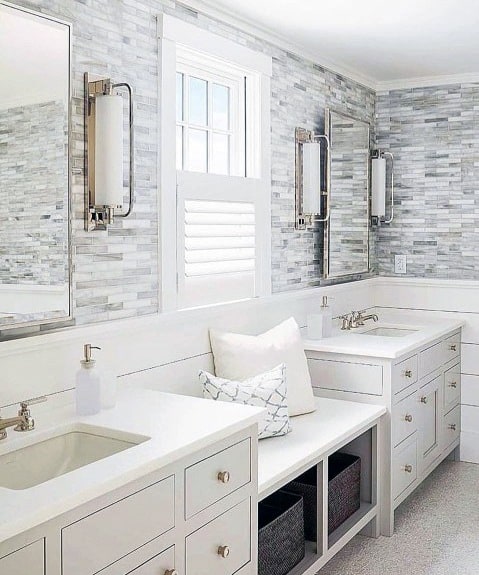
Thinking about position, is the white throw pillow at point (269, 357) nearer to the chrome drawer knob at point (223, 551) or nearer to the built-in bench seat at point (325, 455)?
the built-in bench seat at point (325, 455)

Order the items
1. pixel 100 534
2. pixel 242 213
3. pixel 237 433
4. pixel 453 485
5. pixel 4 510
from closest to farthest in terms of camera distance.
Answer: pixel 4 510 → pixel 100 534 → pixel 237 433 → pixel 242 213 → pixel 453 485

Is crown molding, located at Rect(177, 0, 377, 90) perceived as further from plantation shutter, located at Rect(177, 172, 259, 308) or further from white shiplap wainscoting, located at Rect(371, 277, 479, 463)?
white shiplap wainscoting, located at Rect(371, 277, 479, 463)

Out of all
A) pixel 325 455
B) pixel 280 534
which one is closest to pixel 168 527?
pixel 280 534

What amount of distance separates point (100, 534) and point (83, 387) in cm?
66

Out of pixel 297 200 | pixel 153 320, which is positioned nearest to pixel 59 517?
pixel 153 320

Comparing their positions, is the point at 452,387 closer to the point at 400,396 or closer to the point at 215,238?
the point at 400,396

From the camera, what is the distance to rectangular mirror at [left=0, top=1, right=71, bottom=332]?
2.32 meters

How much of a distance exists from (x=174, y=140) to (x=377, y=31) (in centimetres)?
132

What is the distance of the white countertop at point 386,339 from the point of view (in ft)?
11.9

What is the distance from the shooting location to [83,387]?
7.86 ft

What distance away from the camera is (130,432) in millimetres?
2203

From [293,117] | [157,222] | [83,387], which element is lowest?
[83,387]

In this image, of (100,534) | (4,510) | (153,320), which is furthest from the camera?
(153,320)

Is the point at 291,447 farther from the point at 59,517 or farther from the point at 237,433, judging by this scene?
the point at 59,517
